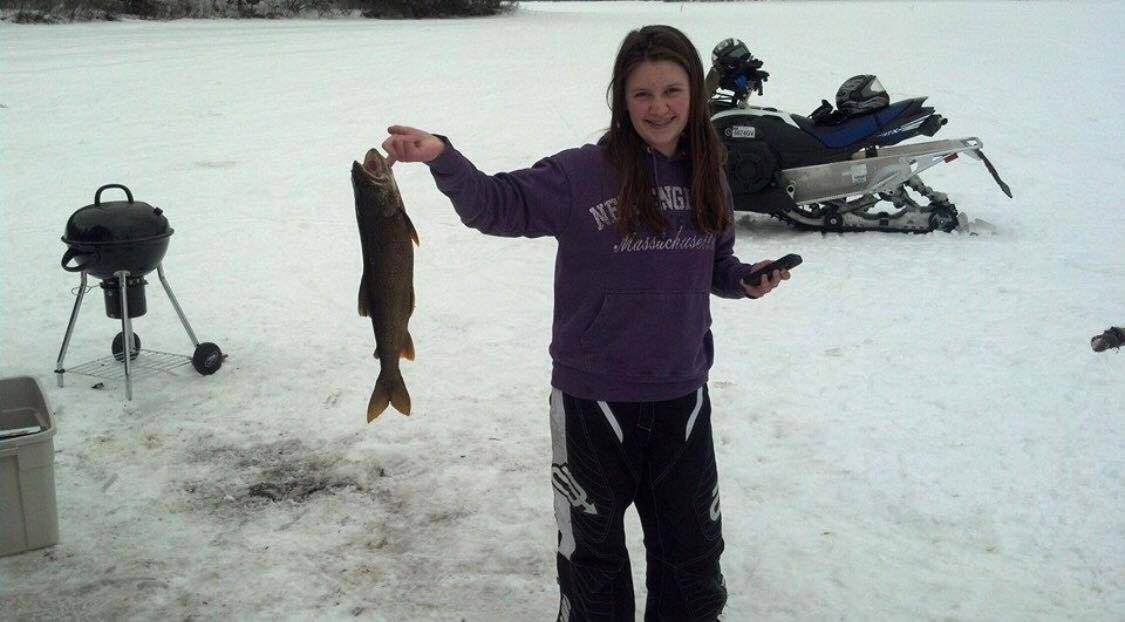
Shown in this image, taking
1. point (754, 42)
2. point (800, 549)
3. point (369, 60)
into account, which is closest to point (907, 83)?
point (754, 42)

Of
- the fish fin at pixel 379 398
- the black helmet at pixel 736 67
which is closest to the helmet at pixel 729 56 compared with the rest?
the black helmet at pixel 736 67

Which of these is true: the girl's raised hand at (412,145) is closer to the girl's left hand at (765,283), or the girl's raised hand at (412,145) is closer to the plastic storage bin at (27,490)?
the girl's left hand at (765,283)

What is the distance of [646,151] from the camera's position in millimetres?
2688

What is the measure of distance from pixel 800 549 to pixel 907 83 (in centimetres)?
1540

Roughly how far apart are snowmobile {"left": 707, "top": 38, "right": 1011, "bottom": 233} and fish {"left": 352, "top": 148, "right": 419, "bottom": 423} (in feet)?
17.7

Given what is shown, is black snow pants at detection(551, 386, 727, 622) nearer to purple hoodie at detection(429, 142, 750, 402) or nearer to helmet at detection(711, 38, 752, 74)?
purple hoodie at detection(429, 142, 750, 402)

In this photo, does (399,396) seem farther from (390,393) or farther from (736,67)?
(736,67)

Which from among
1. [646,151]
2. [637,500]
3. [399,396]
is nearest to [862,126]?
[646,151]

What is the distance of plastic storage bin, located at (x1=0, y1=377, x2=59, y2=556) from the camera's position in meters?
3.48

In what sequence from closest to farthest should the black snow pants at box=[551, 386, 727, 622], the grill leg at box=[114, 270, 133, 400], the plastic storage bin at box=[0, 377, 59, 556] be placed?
the black snow pants at box=[551, 386, 727, 622] → the plastic storage bin at box=[0, 377, 59, 556] → the grill leg at box=[114, 270, 133, 400]

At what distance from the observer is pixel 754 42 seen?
80.4ft

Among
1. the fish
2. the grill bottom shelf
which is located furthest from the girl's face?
the grill bottom shelf

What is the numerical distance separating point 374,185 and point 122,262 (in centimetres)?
295

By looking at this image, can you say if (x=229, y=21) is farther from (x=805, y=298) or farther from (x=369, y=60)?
(x=805, y=298)
